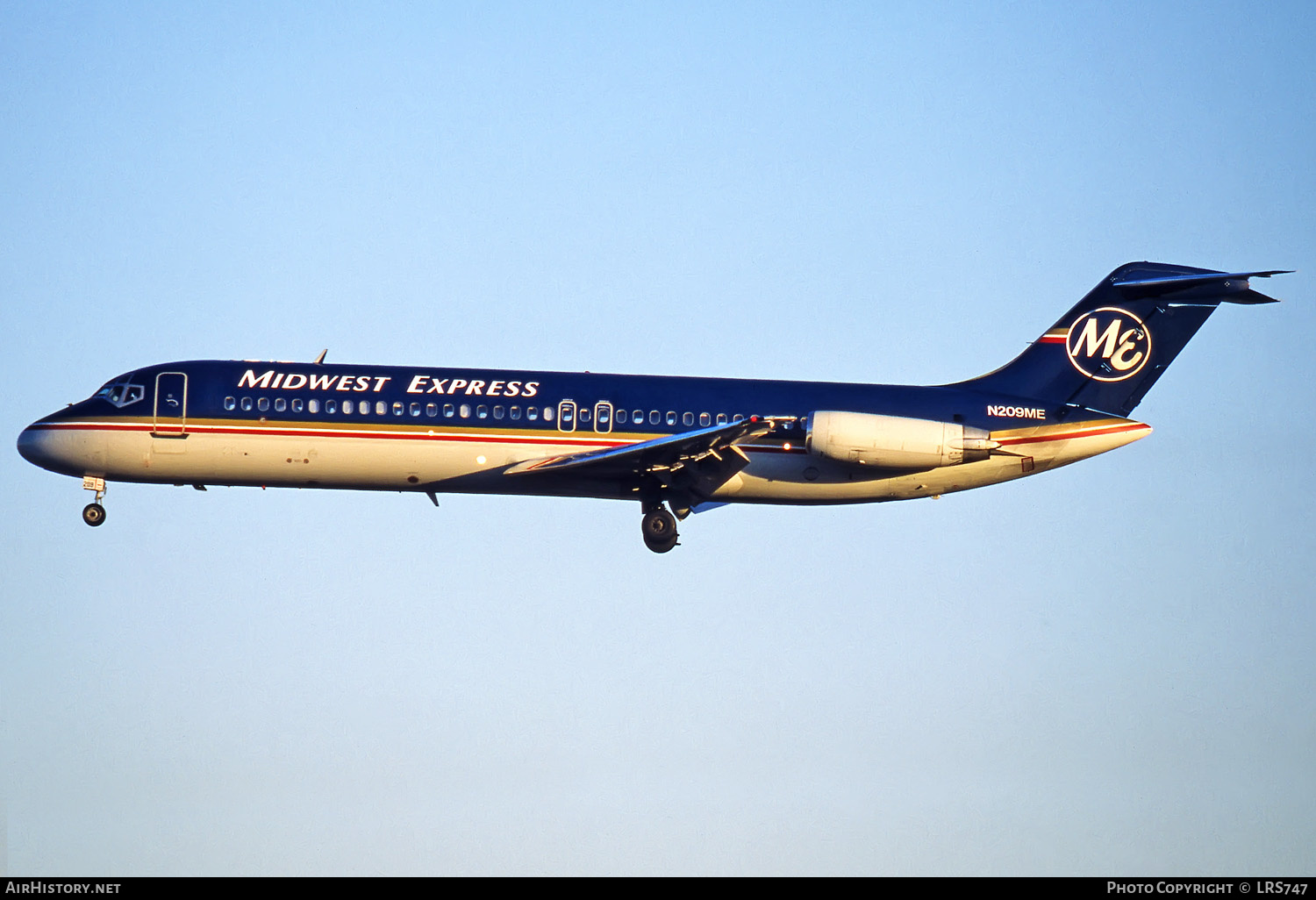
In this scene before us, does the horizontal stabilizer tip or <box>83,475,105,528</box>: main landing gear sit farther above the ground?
the horizontal stabilizer tip

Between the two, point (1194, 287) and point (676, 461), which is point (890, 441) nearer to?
point (676, 461)

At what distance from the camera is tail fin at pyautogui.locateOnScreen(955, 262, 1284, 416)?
39.9 metres

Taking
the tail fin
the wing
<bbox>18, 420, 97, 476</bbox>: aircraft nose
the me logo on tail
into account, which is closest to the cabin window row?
the wing

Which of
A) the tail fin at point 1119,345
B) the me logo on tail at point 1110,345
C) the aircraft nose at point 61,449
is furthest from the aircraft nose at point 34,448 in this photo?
the me logo on tail at point 1110,345

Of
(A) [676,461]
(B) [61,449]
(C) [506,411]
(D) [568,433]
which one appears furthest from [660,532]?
(B) [61,449]

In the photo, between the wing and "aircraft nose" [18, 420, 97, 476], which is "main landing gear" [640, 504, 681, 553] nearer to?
the wing

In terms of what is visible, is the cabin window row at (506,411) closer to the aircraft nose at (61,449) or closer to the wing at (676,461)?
the wing at (676,461)

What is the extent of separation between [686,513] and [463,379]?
5.84m

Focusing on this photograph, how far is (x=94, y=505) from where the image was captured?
128 feet

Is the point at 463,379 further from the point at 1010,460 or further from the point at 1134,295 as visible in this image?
the point at 1134,295

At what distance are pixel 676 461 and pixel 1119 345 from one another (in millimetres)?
11252

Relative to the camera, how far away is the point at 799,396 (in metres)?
38.9

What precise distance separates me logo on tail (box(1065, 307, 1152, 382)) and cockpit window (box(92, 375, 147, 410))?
70.6 ft

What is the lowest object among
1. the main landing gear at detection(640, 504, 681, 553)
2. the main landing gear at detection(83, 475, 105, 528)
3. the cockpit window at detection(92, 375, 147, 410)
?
the main landing gear at detection(640, 504, 681, 553)
